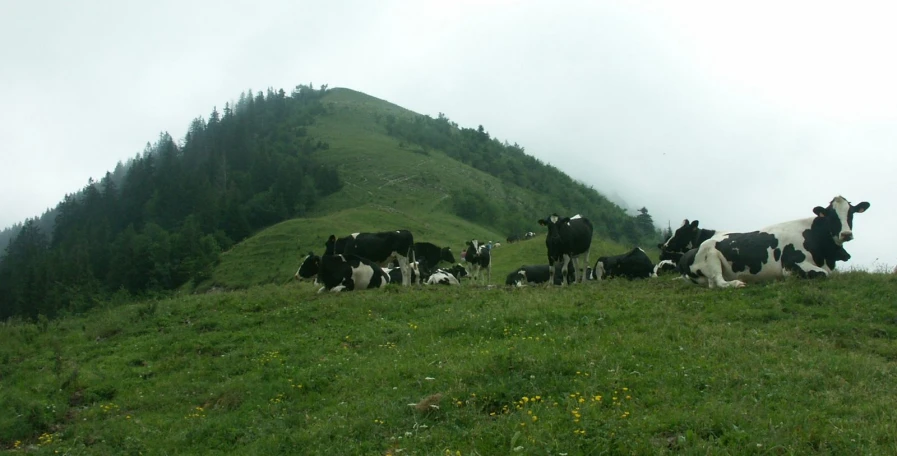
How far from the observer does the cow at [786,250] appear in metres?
17.9

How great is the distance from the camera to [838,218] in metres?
18.0

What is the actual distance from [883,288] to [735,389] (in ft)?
28.2

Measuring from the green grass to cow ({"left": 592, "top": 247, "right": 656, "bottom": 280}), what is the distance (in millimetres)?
8071

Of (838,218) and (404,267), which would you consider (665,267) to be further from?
(404,267)

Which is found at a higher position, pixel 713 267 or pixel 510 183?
pixel 510 183

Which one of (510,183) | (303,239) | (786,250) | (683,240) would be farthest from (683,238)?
(510,183)

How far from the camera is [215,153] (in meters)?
159

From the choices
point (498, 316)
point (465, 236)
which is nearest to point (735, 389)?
point (498, 316)

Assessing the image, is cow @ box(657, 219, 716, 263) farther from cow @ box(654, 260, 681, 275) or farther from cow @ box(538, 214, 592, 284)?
cow @ box(538, 214, 592, 284)

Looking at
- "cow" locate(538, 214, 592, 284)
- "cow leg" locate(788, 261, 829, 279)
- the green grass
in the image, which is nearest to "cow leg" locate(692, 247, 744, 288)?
the green grass

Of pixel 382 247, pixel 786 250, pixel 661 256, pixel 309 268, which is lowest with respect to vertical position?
pixel 661 256

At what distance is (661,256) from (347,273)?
41.4ft

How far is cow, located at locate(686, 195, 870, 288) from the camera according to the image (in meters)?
17.9

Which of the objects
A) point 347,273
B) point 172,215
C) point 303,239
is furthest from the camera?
Answer: point 172,215
